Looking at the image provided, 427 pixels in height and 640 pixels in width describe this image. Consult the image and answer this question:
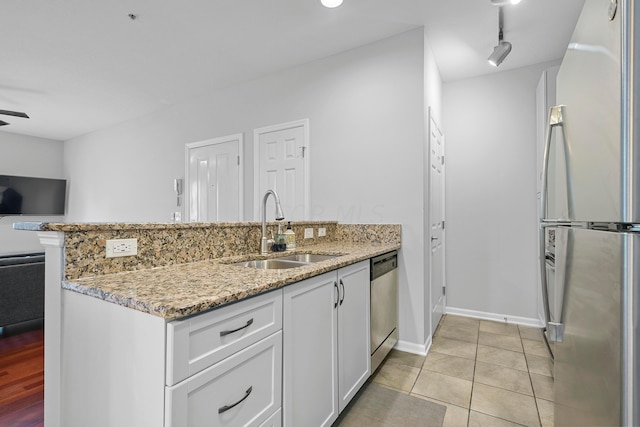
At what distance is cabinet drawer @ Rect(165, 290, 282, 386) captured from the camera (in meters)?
0.81

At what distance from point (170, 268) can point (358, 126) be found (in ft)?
6.84

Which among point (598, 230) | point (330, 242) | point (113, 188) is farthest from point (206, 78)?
point (598, 230)

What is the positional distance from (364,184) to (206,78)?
2.34 meters

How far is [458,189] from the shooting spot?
138 inches

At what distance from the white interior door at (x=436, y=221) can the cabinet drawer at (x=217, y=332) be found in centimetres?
199

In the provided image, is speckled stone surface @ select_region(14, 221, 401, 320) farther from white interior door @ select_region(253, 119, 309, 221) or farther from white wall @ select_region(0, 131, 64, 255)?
white wall @ select_region(0, 131, 64, 255)

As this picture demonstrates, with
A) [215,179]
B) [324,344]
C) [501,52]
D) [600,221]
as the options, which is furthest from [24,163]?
[600,221]

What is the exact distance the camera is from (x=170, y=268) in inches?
56.5

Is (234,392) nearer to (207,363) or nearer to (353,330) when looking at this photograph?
(207,363)

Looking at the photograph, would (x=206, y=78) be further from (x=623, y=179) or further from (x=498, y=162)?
(x=623, y=179)

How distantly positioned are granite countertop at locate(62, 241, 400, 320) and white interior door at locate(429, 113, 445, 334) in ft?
5.29

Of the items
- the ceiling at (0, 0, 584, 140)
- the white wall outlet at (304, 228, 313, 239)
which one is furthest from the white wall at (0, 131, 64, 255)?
the white wall outlet at (304, 228, 313, 239)

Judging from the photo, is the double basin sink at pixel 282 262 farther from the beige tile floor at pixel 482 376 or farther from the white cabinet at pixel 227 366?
the beige tile floor at pixel 482 376

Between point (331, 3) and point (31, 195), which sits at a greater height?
point (331, 3)
